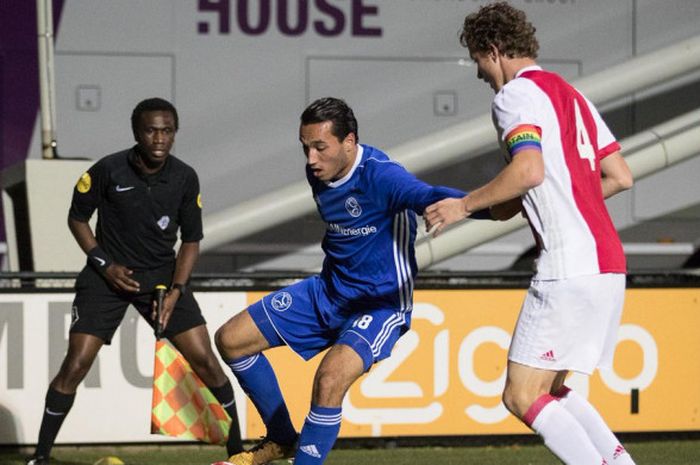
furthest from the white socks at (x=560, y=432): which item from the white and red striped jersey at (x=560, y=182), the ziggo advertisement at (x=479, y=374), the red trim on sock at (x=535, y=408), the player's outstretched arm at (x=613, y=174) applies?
the ziggo advertisement at (x=479, y=374)

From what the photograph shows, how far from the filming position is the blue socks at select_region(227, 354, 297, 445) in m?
7.33

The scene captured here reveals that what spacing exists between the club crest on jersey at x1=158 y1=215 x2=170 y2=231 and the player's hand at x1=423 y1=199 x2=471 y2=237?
2638 millimetres

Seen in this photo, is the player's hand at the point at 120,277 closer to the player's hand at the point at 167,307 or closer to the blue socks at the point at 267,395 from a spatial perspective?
the player's hand at the point at 167,307

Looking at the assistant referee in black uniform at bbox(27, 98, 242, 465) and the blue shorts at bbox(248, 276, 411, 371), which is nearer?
the blue shorts at bbox(248, 276, 411, 371)

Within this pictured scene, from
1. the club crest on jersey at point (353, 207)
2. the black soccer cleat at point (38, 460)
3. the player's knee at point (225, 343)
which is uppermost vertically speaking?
the club crest on jersey at point (353, 207)

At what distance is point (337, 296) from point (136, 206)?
5.52 ft

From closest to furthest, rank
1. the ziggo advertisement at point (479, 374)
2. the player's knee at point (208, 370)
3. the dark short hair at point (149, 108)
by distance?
the dark short hair at point (149, 108) → the player's knee at point (208, 370) → the ziggo advertisement at point (479, 374)

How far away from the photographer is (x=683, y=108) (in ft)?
40.7

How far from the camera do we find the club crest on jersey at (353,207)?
6840 millimetres

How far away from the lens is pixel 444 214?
5.97 meters

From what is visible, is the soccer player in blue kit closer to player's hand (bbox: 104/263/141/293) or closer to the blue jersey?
the blue jersey

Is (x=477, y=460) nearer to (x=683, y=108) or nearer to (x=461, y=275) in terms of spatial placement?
(x=461, y=275)

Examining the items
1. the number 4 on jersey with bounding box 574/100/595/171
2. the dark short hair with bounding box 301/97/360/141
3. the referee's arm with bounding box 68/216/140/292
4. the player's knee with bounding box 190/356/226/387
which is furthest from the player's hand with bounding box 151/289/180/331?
the number 4 on jersey with bounding box 574/100/595/171

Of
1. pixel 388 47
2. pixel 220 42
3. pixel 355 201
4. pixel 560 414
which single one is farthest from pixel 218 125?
pixel 560 414
